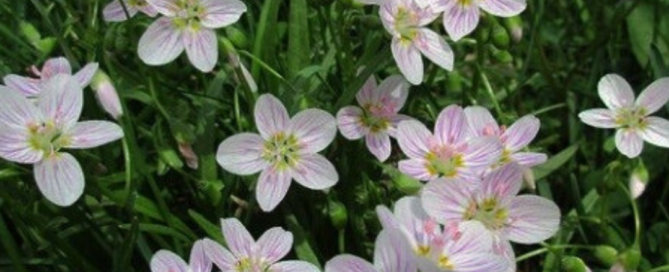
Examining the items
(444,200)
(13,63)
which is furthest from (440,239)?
(13,63)

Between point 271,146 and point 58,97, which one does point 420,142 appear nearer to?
point 271,146

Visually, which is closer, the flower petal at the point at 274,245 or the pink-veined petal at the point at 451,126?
the flower petal at the point at 274,245

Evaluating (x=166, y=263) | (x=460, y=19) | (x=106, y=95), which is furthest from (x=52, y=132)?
(x=460, y=19)

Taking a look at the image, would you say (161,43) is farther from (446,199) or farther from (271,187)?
(446,199)

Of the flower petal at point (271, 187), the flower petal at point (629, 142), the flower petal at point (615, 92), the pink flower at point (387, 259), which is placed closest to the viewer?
the pink flower at point (387, 259)

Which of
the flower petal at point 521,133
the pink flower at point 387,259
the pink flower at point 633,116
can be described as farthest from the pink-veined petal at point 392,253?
the pink flower at point 633,116

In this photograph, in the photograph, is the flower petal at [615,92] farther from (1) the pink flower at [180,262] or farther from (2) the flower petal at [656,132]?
(1) the pink flower at [180,262]
